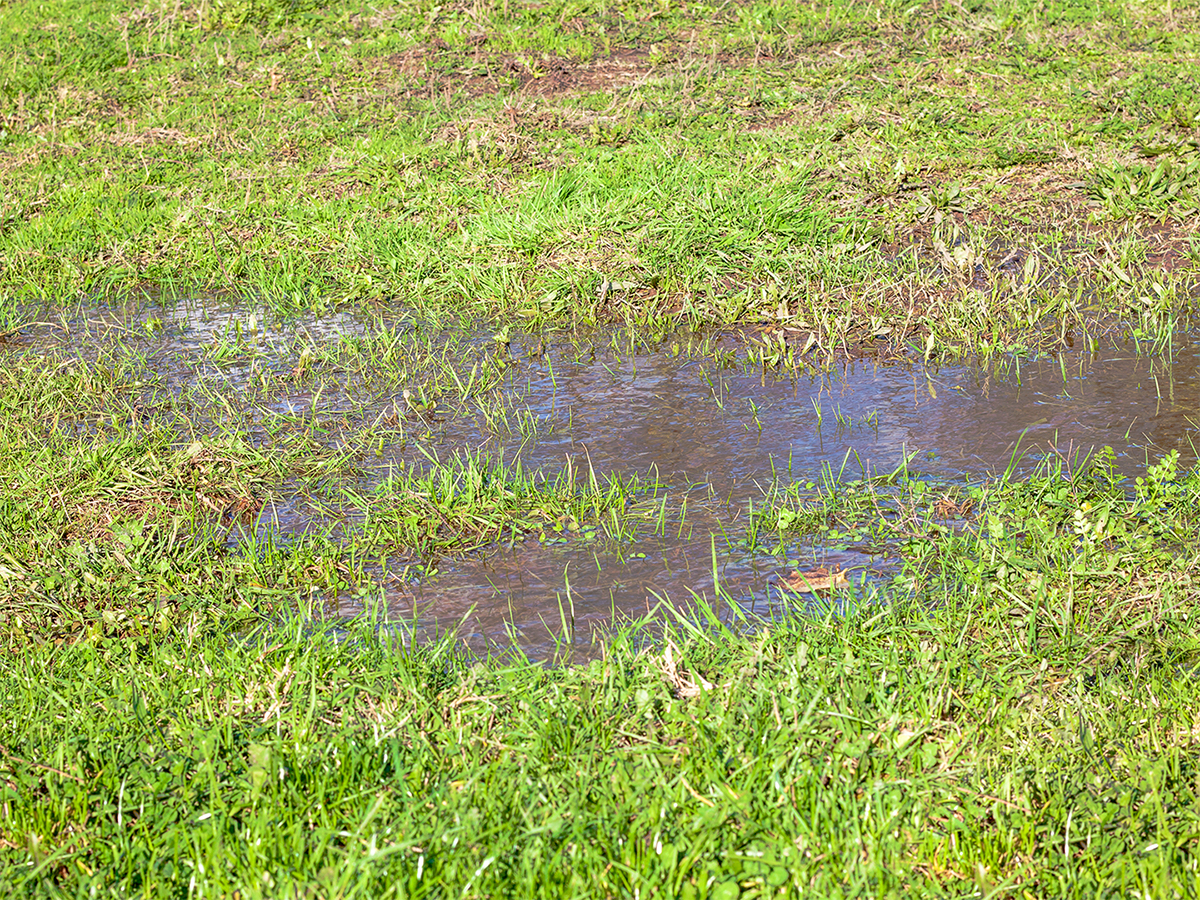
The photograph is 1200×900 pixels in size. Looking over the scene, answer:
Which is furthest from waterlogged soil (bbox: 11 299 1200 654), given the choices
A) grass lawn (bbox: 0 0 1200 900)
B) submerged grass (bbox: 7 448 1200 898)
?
submerged grass (bbox: 7 448 1200 898)

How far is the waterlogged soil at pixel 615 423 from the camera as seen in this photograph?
3533mm

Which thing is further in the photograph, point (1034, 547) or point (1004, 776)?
point (1034, 547)

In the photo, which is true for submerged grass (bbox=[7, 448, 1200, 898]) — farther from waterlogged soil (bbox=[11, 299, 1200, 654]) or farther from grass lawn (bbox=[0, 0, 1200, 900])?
waterlogged soil (bbox=[11, 299, 1200, 654])

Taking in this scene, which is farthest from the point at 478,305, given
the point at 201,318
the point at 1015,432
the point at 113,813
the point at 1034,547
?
the point at 113,813

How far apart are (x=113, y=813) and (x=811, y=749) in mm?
1618

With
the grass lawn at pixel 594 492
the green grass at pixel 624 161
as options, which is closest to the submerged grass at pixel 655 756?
the grass lawn at pixel 594 492

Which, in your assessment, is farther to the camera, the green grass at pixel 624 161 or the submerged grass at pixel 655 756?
the green grass at pixel 624 161

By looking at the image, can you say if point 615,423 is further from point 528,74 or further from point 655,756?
point 528,74

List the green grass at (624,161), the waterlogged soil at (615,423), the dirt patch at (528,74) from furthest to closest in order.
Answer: the dirt patch at (528,74), the green grass at (624,161), the waterlogged soil at (615,423)

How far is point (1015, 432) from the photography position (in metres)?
4.45

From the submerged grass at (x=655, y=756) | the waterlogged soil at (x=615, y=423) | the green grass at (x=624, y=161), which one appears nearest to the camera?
the submerged grass at (x=655, y=756)

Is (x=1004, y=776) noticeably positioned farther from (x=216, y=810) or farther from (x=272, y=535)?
(x=272, y=535)

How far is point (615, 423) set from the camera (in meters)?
4.79

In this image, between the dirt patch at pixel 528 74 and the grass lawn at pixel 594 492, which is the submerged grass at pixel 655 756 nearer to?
the grass lawn at pixel 594 492
